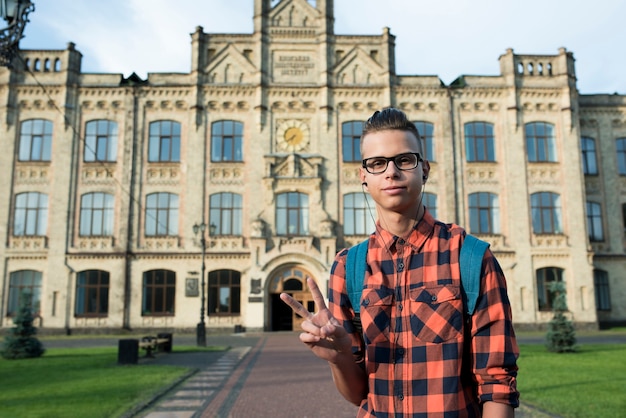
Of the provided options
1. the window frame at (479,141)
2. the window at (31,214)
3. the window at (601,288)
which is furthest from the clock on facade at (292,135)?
the window at (601,288)

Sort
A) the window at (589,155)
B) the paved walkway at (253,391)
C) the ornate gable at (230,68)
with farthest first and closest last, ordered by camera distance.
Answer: the window at (589,155) → the ornate gable at (230,68) → the paved walkway at (253,391)

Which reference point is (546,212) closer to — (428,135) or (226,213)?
(428,135)

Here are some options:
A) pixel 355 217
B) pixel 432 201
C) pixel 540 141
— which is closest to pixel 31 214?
pixel 355 217

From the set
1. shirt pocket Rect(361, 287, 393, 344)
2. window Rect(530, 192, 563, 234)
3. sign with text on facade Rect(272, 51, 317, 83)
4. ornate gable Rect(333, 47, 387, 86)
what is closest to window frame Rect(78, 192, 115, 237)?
sign with text on facade Rect(272, 51, 317, 83)

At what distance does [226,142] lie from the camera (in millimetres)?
30547

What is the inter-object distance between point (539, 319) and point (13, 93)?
107 feet

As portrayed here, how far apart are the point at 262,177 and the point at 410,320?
27828 mm

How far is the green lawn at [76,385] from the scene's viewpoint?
805cm

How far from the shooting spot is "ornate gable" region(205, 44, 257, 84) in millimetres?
31000

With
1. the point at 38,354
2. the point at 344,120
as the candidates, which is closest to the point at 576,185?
the point at 344,120

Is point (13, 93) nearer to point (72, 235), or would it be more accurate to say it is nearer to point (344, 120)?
point (72, 235)

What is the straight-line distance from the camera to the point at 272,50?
31.3 meters

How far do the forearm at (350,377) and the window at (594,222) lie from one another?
111 ft

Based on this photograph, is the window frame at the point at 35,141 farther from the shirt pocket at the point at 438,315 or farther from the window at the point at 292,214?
the shirt pocket at the point at 438,315
